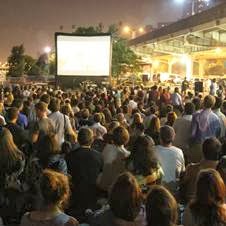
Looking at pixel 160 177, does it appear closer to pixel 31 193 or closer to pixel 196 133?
pixel 31 193

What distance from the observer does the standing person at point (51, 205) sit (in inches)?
177

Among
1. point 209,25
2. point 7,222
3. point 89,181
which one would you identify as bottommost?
point 7,222

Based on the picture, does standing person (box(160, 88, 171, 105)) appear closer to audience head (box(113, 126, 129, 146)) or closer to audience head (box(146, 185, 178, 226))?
audience head (box(113, 126, 129, 146))

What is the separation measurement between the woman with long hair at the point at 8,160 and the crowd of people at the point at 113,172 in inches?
0.5

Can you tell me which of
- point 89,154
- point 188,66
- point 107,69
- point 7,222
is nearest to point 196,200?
point 89,154

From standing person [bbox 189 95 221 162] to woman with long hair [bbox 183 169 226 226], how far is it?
5880 mm

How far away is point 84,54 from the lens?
27.2 meters

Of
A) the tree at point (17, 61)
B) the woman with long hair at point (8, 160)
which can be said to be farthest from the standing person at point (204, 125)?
the tree at point (17, 61)

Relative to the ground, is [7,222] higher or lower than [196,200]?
A: lower

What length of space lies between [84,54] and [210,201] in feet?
76.2

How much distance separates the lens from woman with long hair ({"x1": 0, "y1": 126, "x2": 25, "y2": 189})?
22.7 ft

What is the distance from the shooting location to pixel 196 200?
4.47 metres

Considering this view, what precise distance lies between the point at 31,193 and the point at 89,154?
0.88 metres

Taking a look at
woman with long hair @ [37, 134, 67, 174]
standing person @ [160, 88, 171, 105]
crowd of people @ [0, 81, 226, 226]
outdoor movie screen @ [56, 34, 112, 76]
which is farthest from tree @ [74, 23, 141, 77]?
woman with long hair @ [37, 134, 67, 174]
